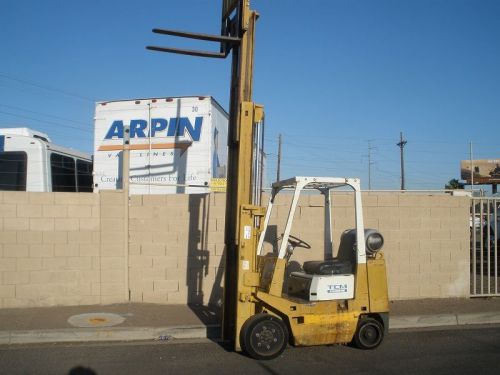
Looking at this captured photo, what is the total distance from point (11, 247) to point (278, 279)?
527 cm

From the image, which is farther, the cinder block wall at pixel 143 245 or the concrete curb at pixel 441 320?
the cinder block wall at pixel 143 245

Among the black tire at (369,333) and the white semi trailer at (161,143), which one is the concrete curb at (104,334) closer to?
the black tire at (369,333)

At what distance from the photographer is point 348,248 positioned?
7336mm

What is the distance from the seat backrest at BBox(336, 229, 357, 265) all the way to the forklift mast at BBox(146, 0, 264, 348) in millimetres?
1237

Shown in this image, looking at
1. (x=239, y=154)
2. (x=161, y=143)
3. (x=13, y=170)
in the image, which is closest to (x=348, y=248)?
(x=239, y=154)

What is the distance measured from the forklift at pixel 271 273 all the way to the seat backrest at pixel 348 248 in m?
0.01

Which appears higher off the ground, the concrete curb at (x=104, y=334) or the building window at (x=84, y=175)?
the building window at (x=84, y=175)

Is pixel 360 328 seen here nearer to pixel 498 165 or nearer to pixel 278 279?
pixel 278 279

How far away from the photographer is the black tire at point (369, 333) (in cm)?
718

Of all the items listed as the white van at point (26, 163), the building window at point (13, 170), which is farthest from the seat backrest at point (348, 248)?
the building window at point (13, 170)

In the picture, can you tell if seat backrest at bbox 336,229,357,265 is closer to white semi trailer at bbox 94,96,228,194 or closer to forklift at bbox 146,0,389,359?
forklift at bbox 146,0,389,359

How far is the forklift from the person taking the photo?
680cm

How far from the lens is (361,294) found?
7051 millimetres

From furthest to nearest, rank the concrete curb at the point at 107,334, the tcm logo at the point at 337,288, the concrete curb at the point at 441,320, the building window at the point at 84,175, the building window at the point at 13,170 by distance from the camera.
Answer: the building window at the point at 84,175
the building window at the point at 13,170
the concrete curb at the point at 441,320
the concrete curb at the point at 107,334
the tcm logo at the point at 337,288
